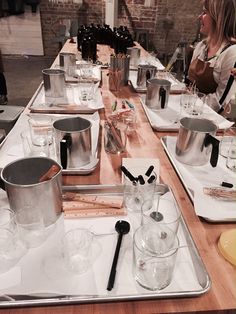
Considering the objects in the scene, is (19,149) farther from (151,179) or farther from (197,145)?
(197,145)

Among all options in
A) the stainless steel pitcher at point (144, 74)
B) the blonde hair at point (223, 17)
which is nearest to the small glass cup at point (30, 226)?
the stainless steel pitcher at point (144, 74)

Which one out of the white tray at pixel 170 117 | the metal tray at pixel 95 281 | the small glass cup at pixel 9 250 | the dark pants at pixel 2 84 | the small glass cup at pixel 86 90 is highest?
the small glass cup at pixel 86 90

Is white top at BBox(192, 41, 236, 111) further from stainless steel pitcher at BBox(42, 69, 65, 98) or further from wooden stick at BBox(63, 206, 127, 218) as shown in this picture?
wooden stick at BBox(63, 206, 127, 218)

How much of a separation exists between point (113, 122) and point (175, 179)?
0.38 m

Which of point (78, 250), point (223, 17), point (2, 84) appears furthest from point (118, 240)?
point (2, 84)

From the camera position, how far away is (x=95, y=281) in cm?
61

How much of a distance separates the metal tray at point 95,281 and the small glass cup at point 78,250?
19mm

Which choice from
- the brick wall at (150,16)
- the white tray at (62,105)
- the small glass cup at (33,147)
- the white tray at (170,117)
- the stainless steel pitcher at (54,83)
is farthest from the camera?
the brick wall at (150,16)

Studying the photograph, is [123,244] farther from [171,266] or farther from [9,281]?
[9,281]

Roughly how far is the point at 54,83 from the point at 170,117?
2.21 ft

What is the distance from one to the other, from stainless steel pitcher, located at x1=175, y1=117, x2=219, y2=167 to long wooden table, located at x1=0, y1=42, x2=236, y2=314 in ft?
0.24

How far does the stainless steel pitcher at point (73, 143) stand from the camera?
0.92 metres

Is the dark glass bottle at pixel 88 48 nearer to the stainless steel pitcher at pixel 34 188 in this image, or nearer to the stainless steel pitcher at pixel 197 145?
the stainless steel pitcher at pixel 197 145

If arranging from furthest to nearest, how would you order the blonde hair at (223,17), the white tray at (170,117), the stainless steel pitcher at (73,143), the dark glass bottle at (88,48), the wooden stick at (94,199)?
the dark glass bottle at (88,48) < the blonde hair at (223,17) < the white tray at (170,117) < the stainless steel pitcher at (73,143) < the wooden stick at (94,199)
